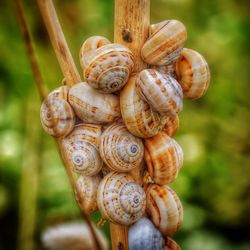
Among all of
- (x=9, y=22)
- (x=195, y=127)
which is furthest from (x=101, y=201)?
(x=9, y=22)

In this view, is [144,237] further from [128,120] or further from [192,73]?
[192,73]

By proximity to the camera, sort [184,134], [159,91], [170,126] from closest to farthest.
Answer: [159,91] → [170,126] → [184,134]

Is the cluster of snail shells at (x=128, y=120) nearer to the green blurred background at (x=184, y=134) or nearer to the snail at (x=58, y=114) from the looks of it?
the snail at (x=58, y=114)

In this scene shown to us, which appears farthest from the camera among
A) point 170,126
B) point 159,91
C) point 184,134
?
point 184,134

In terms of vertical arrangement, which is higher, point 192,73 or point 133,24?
point 133,24

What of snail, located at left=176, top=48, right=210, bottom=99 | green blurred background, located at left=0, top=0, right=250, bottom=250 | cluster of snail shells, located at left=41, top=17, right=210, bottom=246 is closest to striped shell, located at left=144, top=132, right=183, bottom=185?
cluster of snail shells, located at left=41, top=17, right=210, bottom=246

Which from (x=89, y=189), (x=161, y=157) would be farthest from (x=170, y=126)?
(x=89, y=189)
